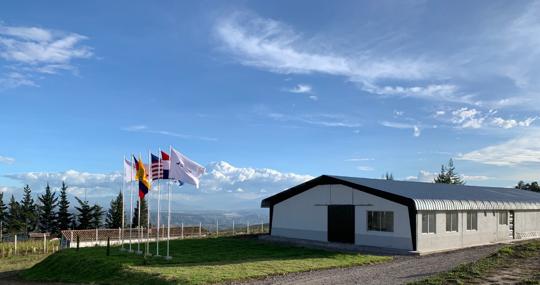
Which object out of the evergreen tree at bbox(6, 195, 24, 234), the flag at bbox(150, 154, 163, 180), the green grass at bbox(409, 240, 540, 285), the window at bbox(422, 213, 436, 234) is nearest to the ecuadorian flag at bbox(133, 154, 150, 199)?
the flag at bbox(150, 154, 163, 180)

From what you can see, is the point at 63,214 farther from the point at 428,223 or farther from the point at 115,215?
the point at 428,223

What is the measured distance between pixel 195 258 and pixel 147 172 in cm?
516

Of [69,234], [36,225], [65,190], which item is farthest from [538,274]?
[36,225]

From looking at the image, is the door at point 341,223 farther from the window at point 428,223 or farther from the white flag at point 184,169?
the white flag at point 184,169

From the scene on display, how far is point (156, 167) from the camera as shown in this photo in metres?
23.7

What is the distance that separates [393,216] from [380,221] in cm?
96

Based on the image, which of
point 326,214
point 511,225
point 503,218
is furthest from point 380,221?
point 511,225

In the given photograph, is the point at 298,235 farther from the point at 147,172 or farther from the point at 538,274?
the point at 538,274

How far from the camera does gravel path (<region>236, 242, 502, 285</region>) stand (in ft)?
54.4

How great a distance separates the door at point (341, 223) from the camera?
2855cm

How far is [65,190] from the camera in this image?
220 feet

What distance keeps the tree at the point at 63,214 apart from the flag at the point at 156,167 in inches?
1895

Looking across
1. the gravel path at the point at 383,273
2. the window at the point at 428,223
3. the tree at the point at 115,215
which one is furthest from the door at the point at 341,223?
the tree at the point at 115,215

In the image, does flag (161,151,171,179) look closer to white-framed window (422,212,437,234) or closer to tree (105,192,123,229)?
white-framed window (422,212,437,234)
